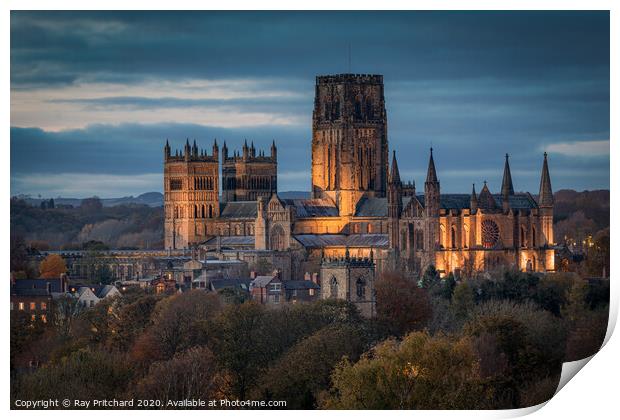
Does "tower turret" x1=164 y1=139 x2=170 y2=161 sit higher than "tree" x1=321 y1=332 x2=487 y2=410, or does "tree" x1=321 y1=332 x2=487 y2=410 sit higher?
"tower turret" x1=164 y1=139 x2=170 y2=161

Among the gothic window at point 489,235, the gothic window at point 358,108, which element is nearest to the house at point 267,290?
the gothic window at point 489,235

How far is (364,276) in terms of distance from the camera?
222ft

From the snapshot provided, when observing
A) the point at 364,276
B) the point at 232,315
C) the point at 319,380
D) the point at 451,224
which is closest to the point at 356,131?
the point at 451,224

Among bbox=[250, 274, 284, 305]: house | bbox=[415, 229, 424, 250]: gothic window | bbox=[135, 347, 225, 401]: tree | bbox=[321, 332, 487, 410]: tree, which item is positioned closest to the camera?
bbox=[321, 332, 487, 410]: tree

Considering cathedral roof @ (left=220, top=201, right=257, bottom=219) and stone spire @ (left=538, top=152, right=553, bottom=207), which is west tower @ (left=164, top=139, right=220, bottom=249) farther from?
stone spire @ (left=538, top=152, right=553, bottom=207)

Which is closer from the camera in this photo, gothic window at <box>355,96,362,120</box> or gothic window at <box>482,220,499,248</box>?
gothic window at <box>482,220,499,248</box>

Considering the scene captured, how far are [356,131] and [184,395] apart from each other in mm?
66289

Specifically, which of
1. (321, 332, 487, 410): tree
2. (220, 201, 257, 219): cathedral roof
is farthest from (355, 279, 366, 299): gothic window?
(220, 201, 257, 219): cathedral roof

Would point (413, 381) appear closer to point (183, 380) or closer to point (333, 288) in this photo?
point (183, 380)

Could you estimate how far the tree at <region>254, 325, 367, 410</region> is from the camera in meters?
48.7

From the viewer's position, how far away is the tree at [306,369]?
160 ft

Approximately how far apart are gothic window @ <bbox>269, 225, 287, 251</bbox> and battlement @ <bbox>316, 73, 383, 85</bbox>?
8.82 metres

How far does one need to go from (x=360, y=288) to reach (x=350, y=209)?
44.1m
